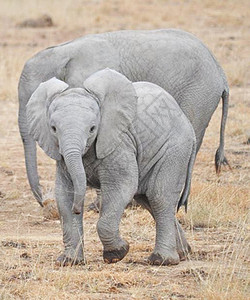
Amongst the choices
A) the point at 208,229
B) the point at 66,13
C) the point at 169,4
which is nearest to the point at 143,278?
the point at 208,229

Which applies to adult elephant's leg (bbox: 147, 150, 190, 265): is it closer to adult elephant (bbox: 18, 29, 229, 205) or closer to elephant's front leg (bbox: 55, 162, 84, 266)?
elephant's front leg (bbox: 55, 162, 84, 266)

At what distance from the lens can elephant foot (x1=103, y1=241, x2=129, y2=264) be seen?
570 centimetres

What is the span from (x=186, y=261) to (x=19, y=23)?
46.9ft

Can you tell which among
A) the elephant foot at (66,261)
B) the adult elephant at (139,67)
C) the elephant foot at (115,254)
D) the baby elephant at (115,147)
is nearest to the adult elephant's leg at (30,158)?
the adult elephant at (139,67)

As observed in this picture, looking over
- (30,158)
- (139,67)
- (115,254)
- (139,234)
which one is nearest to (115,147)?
(115,254)

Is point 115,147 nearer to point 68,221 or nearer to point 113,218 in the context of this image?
point 113,218

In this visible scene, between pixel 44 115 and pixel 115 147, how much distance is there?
440 mm

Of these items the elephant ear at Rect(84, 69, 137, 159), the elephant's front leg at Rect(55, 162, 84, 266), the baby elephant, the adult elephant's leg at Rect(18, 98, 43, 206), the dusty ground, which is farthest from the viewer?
A: the adult elephant's leg at Rect(18, 98, 43, 206)

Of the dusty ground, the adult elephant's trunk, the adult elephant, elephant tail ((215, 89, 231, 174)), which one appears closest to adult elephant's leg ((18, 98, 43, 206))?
the adult elephant

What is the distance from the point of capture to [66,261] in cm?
580

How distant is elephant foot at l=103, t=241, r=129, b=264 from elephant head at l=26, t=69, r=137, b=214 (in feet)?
1.65

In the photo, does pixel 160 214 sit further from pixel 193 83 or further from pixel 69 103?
pixel 193 83

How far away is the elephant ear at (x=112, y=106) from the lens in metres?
5.64

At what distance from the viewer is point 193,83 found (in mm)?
8055
